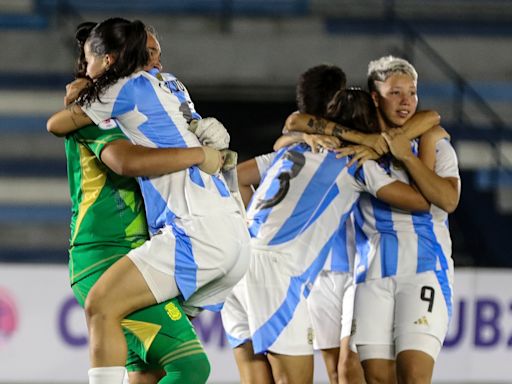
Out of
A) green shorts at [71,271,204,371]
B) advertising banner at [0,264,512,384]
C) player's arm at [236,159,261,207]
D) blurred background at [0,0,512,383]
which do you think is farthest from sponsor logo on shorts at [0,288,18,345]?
green shorts at [71,271,204,371]

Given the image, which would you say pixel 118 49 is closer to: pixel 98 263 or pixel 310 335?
pixel 98 263

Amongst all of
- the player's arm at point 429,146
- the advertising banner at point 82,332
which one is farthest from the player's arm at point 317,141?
the advertising banner at point 82,332

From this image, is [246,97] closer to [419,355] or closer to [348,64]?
[348,64]

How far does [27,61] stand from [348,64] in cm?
271

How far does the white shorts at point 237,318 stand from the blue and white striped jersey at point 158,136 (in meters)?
0.97

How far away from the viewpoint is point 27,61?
9492 millimetres

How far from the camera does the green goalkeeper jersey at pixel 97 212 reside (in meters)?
3.57

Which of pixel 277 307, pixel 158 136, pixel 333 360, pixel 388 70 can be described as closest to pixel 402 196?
pixel 388 70

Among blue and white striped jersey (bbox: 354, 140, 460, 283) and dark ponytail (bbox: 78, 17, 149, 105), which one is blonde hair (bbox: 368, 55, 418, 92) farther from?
dark ponytail (bbox: 78, 17, 149, 105)

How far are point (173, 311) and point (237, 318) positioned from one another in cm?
103

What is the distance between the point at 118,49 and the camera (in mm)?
3510

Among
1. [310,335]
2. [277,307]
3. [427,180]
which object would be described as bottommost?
[310,335]

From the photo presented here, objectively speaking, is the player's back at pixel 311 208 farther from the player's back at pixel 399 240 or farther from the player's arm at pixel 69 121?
the player's arm at pixel 69 121

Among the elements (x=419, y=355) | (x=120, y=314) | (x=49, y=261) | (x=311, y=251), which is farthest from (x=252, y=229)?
(x=49, y=261)
